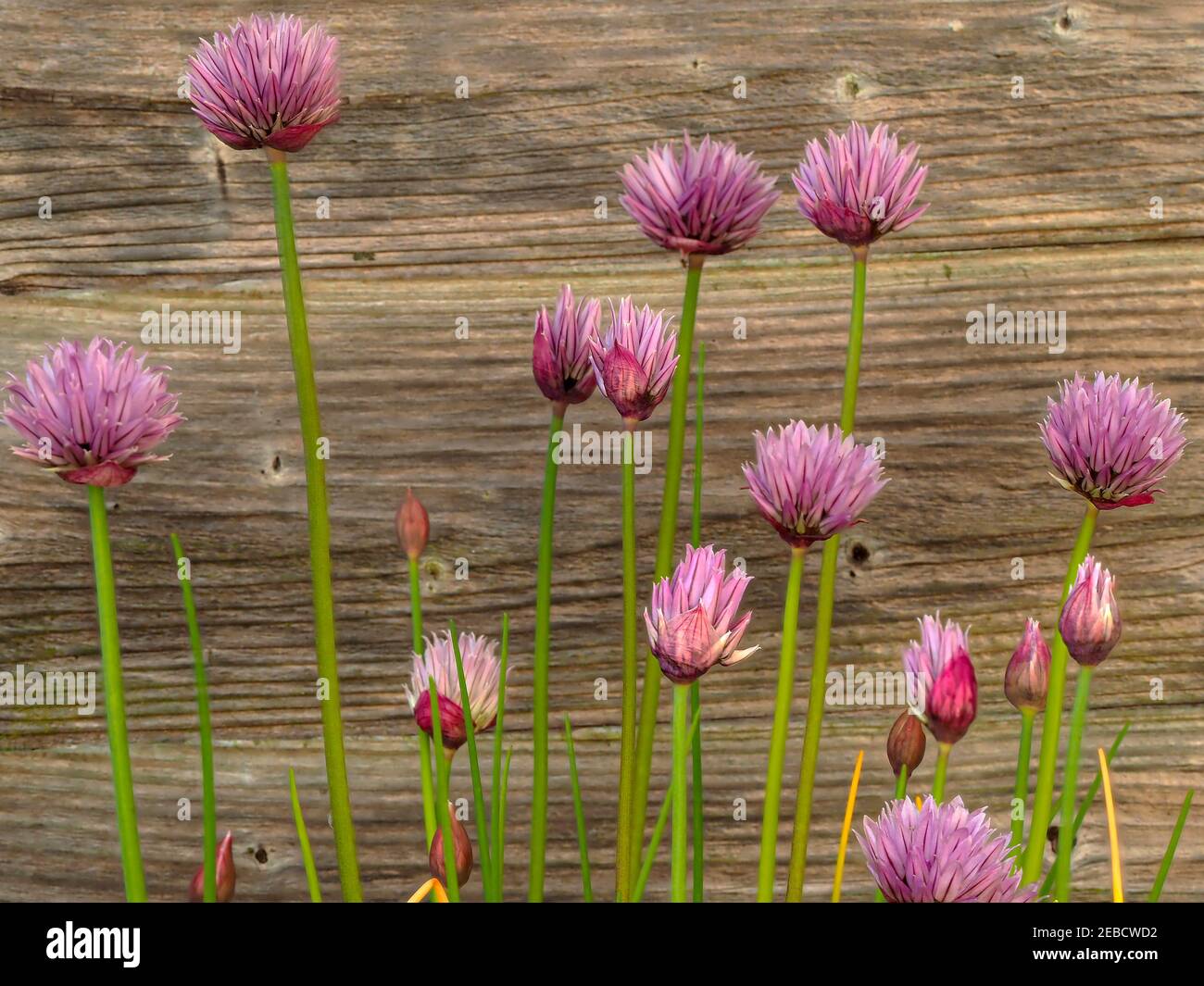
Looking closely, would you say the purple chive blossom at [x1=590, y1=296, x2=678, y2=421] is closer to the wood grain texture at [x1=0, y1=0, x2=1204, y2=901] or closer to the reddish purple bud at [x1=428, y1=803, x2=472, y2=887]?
the reddish purple bud at [x1=428, y1=803, x2=472, y2=887]

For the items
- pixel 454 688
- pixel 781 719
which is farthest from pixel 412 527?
pixel 781 719

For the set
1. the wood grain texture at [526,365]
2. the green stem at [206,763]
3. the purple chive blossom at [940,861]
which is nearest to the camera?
the purple chive blossom at [940,861]

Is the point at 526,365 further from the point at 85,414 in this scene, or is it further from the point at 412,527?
the point at 85,414

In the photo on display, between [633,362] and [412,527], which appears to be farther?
[412,527]

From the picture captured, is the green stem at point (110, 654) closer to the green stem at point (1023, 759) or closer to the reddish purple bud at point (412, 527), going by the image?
the reddish purple bud at point (412, 527)

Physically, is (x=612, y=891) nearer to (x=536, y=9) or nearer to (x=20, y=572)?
(x=20, y=572)

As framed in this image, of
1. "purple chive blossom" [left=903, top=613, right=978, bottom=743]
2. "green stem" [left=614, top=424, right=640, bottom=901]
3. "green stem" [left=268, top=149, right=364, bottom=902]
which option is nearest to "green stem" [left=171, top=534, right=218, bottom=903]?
"green stem" [left=268, top=149, right=364, bottom=902]

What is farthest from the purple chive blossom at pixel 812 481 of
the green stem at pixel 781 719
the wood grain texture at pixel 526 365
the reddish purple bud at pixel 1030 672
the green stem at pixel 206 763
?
the wood grain texture at pixel 526 365
